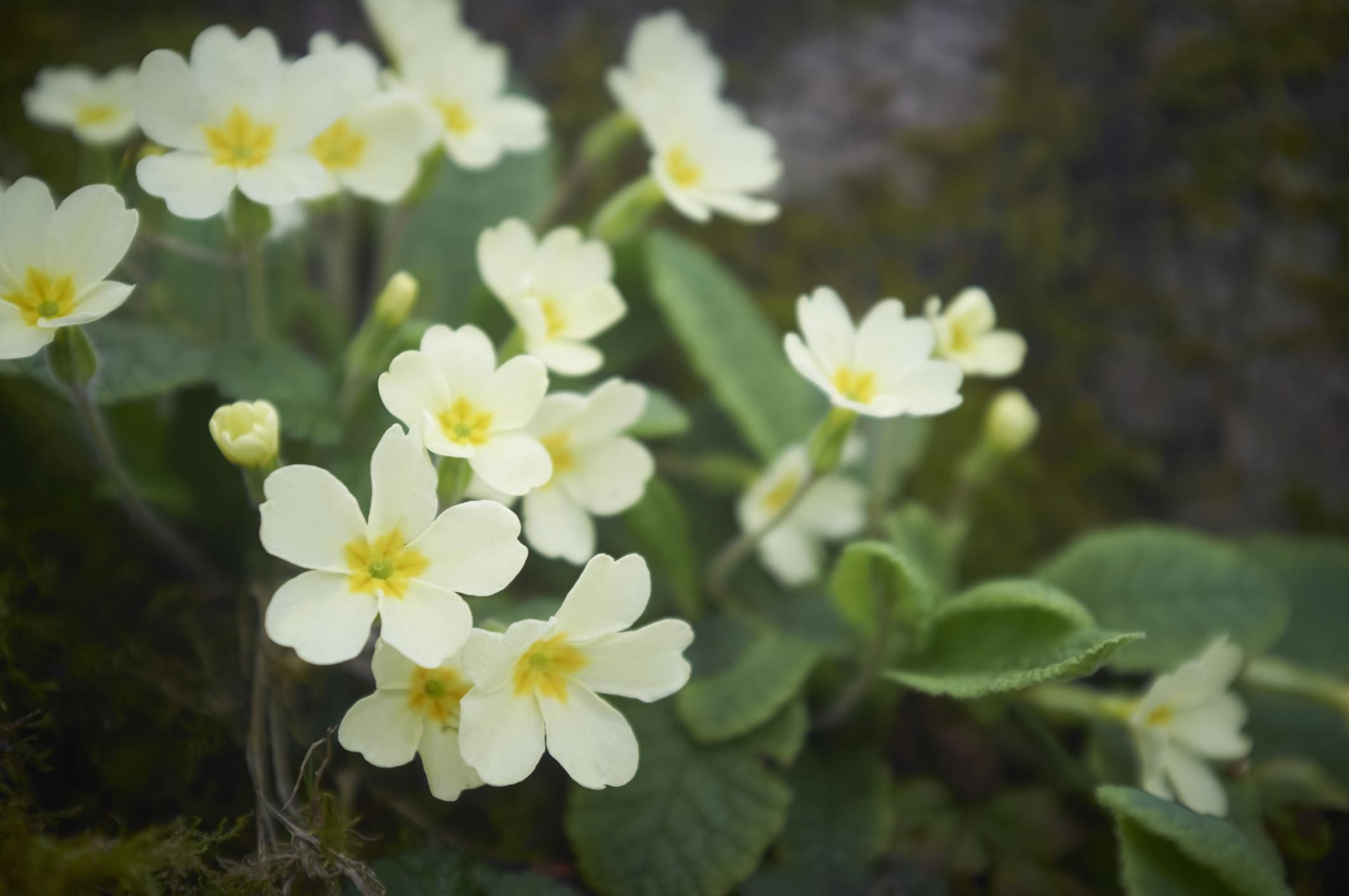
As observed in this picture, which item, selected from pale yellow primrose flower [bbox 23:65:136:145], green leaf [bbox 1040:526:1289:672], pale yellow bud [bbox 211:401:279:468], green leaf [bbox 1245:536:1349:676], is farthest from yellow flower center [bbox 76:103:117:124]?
green leaf [bbox 1245:536:1349:676]

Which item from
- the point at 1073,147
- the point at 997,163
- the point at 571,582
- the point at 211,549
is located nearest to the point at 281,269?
the point at 211,549

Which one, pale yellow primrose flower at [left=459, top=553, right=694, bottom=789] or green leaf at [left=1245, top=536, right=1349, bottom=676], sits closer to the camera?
pale yellow primrose flower at [left=459, top=553, right=694, bottom=789]

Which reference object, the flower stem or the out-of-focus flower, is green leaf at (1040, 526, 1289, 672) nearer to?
the out-of-focus flower

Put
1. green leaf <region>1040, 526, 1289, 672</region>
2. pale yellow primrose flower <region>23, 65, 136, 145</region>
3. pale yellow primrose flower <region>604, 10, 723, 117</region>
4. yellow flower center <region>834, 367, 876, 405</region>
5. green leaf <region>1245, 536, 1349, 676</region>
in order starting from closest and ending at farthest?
yellow flower center <region>834, 367, 876, 405</region>
pale yellow primrose flower <region>23, 65, 136, 145</region>
green leaf <region>1040, 526, 1289, 672</region>
pale yellow primrose flower <region>604, 10, 723, 117</region>
green leaf <region>1245, 536, 1349, 676</region>

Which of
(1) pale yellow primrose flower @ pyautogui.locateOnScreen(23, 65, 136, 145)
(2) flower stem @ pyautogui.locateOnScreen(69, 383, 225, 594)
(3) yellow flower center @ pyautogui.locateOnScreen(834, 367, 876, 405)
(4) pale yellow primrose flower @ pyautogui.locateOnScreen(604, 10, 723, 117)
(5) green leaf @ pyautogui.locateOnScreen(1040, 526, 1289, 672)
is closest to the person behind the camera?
(2) flower stem @ pyautogui.locateOnScreen(69, 383, 225, 594)

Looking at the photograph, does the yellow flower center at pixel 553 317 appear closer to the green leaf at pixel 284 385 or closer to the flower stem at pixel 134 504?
the green leaf at pixel 284 385

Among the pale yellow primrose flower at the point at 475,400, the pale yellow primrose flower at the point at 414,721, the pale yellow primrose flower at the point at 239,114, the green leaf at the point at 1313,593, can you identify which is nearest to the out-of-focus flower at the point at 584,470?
the pale yellow primrose flower at the point at 475,400

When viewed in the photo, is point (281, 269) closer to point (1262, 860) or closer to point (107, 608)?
point (107, 608)
